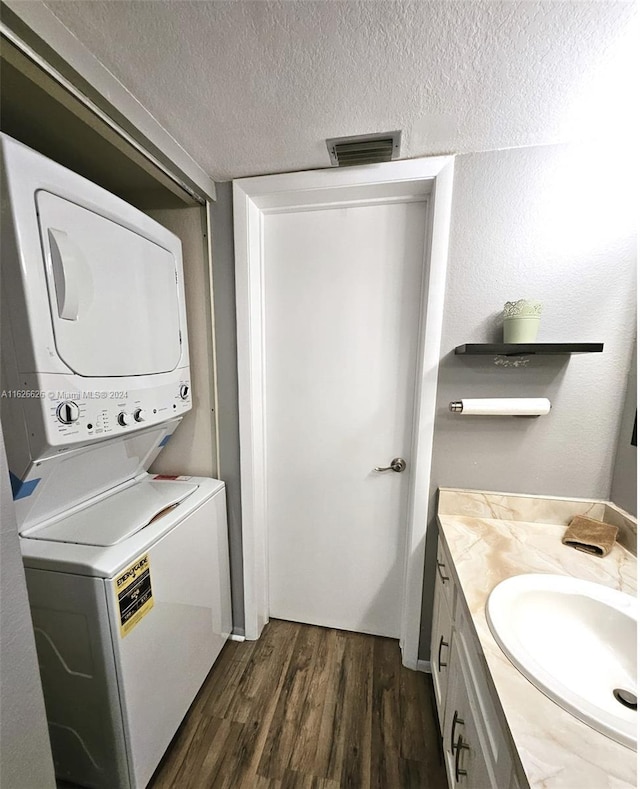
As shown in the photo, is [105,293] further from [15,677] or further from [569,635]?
→ [569,635]

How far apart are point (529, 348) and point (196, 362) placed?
142cm

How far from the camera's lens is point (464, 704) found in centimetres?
90

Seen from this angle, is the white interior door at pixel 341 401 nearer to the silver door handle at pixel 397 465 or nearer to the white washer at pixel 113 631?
the silver door handle at pixel 397 465

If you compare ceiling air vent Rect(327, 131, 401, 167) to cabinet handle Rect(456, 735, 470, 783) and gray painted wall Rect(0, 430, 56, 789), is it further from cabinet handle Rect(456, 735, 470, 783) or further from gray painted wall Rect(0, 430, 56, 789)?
cabinet handle Rect(456, 735, 470, 783)

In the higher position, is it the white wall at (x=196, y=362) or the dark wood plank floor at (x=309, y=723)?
the white wall at (x=196, y=362)

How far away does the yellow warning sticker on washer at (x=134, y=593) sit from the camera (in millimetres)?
910

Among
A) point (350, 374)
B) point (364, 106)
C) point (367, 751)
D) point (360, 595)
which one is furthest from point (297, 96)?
point (367, 751)

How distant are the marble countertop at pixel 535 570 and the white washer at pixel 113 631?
1000 millimetres

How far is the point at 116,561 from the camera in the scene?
0.90m

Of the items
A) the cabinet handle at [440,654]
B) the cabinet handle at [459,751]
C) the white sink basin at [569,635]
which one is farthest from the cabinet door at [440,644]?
the white sink basin at [569,635]

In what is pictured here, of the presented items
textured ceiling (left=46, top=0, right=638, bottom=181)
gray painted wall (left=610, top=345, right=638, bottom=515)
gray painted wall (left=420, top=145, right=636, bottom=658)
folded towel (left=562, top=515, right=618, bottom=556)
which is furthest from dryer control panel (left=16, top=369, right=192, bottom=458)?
gray painted wall (left=610, top=345, right=638, bottom=515)

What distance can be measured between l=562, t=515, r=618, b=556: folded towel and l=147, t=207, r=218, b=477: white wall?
1545 millimetres

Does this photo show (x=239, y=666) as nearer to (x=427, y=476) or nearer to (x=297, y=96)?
(x=427, y=476)

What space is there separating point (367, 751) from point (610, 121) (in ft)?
8.06
